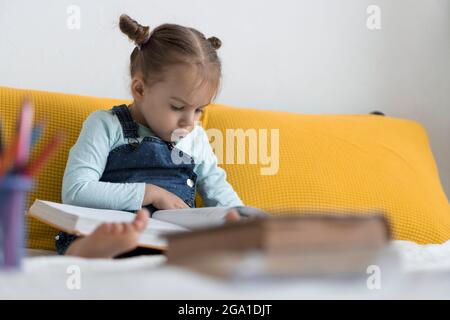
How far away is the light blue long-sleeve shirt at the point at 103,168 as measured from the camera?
115 cm

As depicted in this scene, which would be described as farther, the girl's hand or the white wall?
the white wall

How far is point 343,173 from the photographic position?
1511 mm

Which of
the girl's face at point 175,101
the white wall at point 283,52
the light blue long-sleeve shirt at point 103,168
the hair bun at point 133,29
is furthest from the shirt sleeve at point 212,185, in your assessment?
the white wall at point 283,52

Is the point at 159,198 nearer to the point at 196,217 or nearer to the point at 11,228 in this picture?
the point at 196,217

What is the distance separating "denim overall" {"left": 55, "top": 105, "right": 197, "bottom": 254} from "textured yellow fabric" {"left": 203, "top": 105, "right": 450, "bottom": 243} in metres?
0.19

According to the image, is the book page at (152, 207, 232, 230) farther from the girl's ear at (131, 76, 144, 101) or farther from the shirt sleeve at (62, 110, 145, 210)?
the girl's ear at (131, 76, 144, 101)

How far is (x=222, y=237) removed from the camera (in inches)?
21.0

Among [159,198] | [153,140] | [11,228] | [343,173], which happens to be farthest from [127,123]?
[11,228]

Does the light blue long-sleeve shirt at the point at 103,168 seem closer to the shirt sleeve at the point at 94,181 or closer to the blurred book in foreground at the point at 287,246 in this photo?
the shirt sleeve at the point at 94,181

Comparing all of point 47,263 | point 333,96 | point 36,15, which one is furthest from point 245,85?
point 47,263

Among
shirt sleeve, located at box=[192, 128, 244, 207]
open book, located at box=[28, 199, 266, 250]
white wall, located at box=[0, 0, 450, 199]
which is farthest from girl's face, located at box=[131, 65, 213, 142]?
white wall, located at box=[0, 0, 450, 199]

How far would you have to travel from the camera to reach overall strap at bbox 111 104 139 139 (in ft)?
4.13
